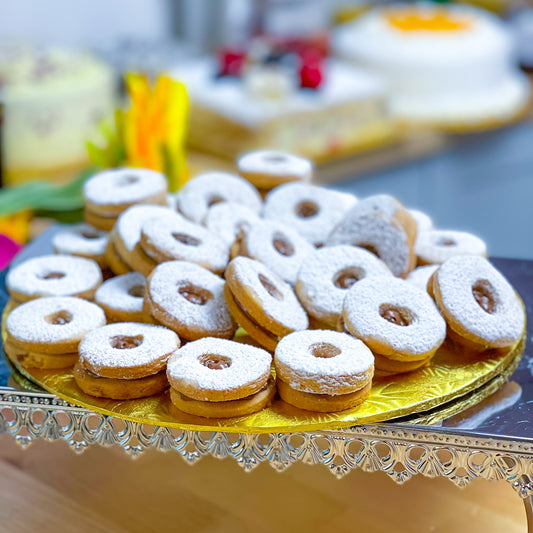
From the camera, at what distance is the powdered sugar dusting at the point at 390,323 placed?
664 millimetres

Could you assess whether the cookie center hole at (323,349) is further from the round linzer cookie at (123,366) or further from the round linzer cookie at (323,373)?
the round linzer cookie at (123,366)

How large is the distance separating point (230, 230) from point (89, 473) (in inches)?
12.9

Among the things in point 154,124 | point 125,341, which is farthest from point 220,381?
point 154,124

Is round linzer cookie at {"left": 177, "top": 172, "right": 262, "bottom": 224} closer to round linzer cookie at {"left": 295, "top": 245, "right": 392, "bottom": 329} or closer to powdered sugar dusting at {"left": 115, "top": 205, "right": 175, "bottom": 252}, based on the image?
powdered sugar dusting at {"left": 115, "top": 205, "right": 175, "bottom": 252}

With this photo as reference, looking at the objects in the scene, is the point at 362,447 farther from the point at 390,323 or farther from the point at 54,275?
the point at 54,275

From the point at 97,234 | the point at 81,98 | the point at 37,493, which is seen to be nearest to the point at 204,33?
the point at 81,98

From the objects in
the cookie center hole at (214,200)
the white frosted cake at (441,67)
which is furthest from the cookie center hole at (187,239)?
the white frosted cake at (441,67)

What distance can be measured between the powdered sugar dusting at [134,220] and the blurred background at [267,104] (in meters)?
0.37

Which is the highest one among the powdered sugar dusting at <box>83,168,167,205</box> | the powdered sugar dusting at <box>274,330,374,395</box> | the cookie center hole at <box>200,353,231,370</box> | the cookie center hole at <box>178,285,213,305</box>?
the powdered sugar dusting at <box>83,168,167,205</box>

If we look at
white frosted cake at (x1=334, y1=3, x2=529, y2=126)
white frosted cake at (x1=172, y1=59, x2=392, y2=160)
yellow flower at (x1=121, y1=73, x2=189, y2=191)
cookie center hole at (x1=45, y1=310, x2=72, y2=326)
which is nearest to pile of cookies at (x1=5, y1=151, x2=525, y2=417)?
cookie center hole at (x1=45, y1=310, x2=72, y2=326)

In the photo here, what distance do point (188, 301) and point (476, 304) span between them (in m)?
0.27

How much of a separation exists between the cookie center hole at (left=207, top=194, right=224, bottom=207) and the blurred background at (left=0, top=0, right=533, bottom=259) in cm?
37

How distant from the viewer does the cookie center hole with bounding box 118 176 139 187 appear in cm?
93

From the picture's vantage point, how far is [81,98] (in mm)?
1733
